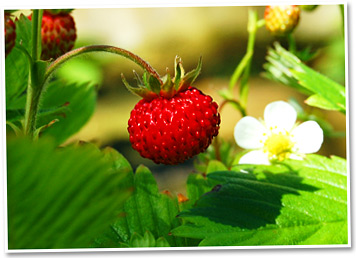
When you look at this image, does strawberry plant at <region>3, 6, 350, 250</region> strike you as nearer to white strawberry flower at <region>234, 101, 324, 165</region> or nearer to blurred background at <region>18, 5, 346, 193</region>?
white strawberry flower at <region>234, 101, 324, 165</region>

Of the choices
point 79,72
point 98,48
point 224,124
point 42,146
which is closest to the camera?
point 42,146

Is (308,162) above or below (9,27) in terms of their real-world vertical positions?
below

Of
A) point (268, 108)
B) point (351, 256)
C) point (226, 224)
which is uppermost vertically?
point (268, 108)

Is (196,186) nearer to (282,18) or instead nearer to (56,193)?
(282,18)

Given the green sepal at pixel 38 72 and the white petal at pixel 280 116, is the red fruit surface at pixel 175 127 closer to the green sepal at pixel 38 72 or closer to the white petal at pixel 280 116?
the green sepal at pixel 38 72

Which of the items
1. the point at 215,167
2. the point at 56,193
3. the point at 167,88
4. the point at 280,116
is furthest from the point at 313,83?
the point at 56,193

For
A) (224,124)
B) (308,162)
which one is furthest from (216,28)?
(308,162)

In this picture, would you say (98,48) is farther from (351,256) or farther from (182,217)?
(351,256)

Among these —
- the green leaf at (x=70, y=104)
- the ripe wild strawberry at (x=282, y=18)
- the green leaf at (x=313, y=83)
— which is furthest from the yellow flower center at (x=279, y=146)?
the green leaf at (x=70, y=104)

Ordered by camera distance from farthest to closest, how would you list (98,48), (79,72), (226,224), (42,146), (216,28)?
(216,28)
(79,72)
(226,224)
(98,48)
(42,146)
